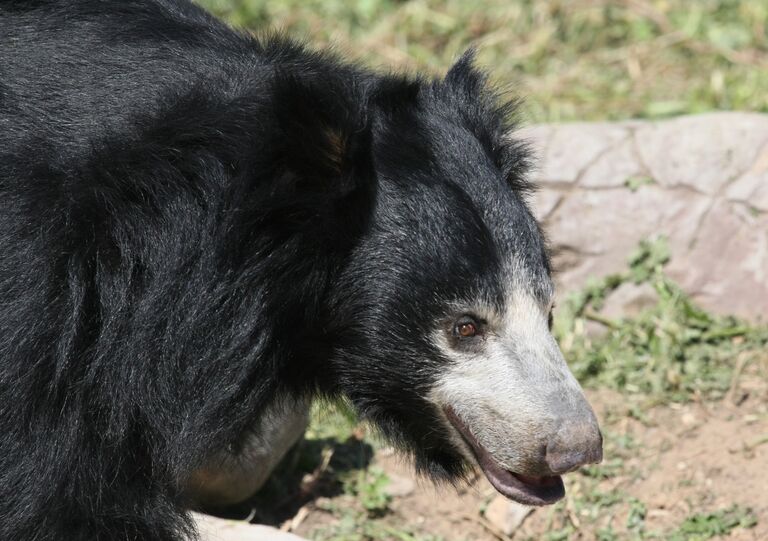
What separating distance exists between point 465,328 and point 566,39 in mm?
4964

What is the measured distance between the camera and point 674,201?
218 inches

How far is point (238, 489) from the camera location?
14.3 feet

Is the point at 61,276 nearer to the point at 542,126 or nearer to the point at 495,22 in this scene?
→ the point at 542,126

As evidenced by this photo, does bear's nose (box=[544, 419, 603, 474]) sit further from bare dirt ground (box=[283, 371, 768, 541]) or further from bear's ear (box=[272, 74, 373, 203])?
bare dirt ground (box=[283, 371, 768, 541])

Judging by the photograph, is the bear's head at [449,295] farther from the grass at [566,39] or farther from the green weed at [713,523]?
the grass at [566,39]

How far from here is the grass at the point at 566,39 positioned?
7.15 metres

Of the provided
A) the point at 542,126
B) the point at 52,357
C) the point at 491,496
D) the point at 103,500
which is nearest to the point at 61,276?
the point at 52,357

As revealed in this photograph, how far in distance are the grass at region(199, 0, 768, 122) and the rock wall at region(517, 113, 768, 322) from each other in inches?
50.0

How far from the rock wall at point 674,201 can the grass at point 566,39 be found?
1270 mm

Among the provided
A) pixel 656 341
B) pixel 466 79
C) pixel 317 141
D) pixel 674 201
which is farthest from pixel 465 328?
pixel 674 201

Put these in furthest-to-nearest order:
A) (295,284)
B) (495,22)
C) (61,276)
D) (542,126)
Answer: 1. (495,22)
2. (542,126)
3. (295,284)
4. (61,276)

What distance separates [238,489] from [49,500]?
1264 millimetres

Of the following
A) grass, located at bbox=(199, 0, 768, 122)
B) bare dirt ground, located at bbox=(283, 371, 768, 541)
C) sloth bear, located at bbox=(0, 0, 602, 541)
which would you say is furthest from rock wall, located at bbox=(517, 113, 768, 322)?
sloth bear, located at bbox=(0, 0, 602, 541)

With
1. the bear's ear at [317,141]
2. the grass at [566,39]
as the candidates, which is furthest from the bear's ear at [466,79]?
the grass at [566,39]
